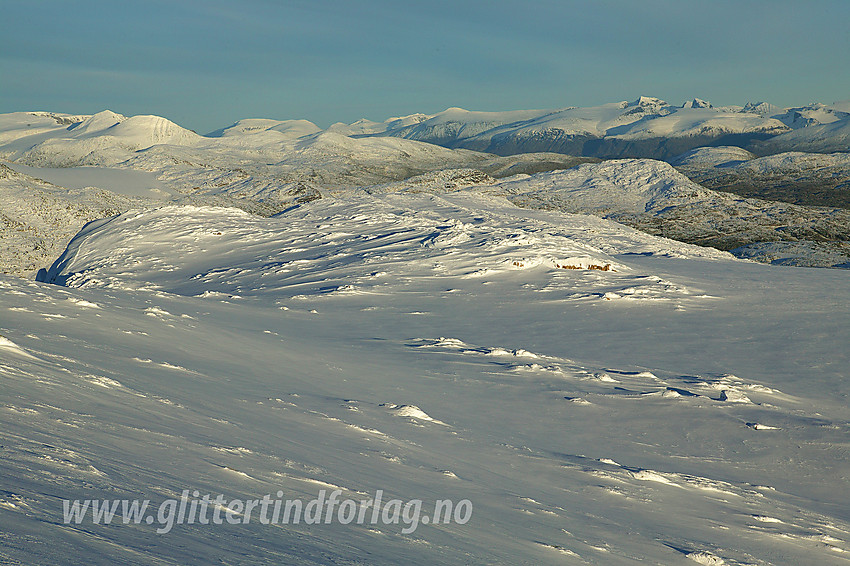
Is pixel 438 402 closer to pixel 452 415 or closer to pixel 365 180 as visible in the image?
pixel 452 415

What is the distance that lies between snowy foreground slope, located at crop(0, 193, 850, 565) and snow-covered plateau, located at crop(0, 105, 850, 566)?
0.12 feet

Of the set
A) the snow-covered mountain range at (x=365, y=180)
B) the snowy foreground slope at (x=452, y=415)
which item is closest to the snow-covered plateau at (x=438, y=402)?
the snowy foreground slope at (x=452, y=415)

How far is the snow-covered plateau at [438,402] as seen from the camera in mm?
4453

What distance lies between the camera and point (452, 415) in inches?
344

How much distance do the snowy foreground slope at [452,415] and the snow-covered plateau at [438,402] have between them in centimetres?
4

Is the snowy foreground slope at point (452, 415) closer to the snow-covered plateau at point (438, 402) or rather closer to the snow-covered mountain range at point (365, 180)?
the snow-covered plateau at point (438, 402)

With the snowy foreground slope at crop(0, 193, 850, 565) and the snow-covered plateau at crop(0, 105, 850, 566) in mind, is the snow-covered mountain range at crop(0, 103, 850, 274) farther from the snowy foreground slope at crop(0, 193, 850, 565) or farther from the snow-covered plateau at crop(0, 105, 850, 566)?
the snowy foreground slope at crop(0, 193, 850, 565)

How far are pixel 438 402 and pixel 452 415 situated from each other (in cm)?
56

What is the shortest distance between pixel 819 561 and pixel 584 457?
2.64m

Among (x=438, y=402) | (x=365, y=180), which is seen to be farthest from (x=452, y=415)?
(x=365, y=180)

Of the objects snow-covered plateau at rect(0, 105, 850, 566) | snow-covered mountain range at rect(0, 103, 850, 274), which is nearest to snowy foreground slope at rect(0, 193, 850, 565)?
snow-covered plateau at rect(0, 105, 850, 566)

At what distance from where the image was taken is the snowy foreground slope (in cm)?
439

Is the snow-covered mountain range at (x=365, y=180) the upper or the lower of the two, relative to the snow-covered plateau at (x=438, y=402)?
upper

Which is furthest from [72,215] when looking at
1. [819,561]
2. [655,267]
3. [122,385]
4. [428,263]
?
[819,561]
